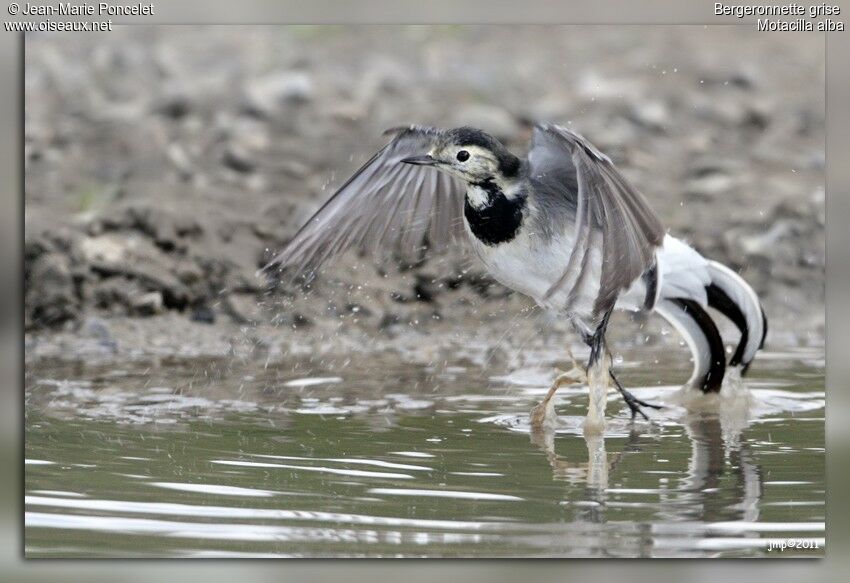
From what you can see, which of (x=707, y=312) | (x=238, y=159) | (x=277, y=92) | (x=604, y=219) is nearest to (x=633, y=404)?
(x=707, y=312)

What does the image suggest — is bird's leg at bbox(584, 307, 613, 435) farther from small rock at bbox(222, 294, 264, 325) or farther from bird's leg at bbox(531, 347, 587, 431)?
small rock at bbox(222, 294, 264, 325)

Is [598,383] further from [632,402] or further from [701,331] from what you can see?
[701,331]

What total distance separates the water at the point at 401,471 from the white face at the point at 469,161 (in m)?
0.82

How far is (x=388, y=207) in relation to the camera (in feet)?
16.8

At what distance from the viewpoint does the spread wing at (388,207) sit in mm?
4984

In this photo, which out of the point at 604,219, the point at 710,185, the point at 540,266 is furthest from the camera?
the point at 710,185

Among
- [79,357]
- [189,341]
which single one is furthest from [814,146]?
[79,357]

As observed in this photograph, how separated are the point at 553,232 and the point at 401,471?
0.95 meters

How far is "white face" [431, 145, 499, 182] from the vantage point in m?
4.74

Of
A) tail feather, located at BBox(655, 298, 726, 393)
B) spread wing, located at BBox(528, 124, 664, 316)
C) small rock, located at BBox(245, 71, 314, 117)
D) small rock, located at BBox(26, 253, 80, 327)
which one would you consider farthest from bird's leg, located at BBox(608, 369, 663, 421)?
small rock, located at BBox(245, 71, 314, 117)

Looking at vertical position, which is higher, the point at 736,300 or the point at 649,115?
the point at 649,115

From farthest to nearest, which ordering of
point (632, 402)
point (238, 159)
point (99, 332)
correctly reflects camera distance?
point (238, 159), point (99, 332), point (632, 402)

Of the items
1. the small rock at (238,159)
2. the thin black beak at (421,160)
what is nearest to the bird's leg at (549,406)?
the thin black beak at (421,160)

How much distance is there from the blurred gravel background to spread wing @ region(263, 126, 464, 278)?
99 cm
